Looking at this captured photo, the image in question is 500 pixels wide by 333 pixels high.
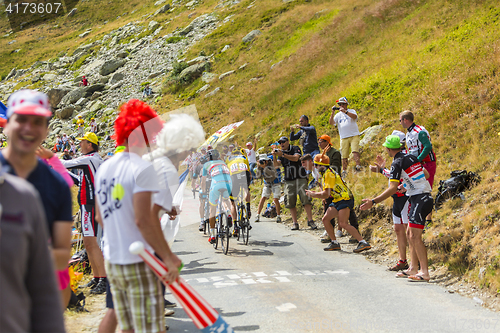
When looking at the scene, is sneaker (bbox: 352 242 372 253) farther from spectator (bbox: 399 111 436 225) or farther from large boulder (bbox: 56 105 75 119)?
large boulder (bbox: 56 105 75 119)

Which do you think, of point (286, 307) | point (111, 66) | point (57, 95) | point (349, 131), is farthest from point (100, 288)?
point (111, 66)

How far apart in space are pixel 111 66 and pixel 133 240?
196 feet

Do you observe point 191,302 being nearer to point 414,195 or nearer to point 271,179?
point 414,195

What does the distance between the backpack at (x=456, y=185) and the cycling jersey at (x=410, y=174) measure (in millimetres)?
2285

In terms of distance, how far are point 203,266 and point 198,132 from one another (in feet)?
18.0

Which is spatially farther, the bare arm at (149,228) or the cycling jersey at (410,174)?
the cycling jersey at (410,174)

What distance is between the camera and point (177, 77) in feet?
153

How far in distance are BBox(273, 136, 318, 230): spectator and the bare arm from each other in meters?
8.90

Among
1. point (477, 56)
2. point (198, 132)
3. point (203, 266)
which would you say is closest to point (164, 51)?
point (477, 56)

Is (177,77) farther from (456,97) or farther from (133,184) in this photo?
(133,184)

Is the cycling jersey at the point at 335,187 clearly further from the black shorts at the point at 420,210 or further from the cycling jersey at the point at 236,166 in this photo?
the black shorts at the point at 420,210

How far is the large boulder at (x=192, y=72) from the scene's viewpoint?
46.1 meters

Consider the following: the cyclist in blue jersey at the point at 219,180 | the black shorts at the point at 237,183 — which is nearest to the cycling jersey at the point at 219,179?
the cyclist in blue jersey at the point at 219,180

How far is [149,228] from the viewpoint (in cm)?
298
